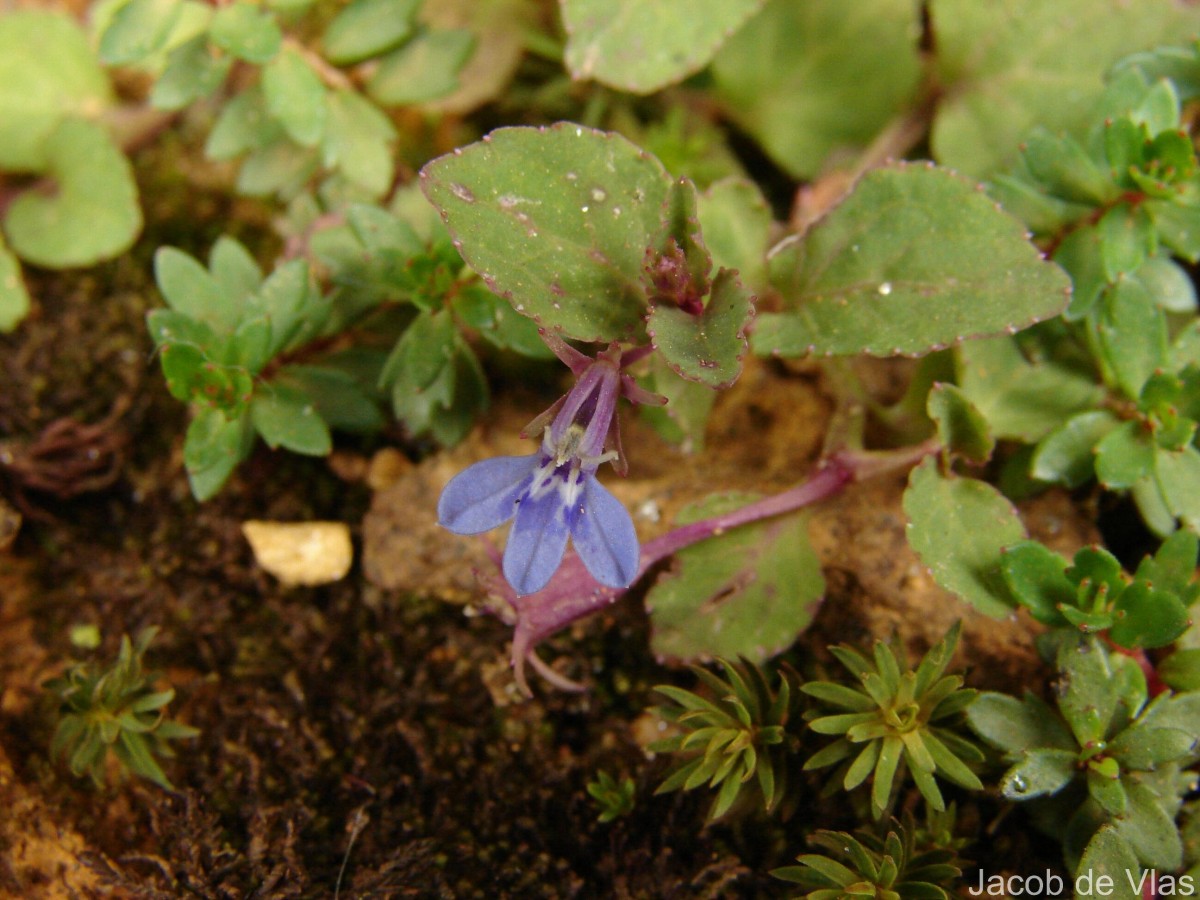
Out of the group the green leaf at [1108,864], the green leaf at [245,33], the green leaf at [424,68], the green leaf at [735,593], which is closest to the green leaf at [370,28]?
the green leaf at [424,68]

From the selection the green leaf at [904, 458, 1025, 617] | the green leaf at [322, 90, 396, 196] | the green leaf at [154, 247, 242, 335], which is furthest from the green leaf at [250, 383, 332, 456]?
the green leaf at [904, 458, 1025, 617]

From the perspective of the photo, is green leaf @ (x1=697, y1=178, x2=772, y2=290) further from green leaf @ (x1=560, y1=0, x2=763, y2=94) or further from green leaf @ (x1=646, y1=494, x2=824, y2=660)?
green leaf @ (x1=646, y1=494, x2=824, y2=660)

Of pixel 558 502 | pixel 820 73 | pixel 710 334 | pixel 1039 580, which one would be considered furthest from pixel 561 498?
pixel 820 73

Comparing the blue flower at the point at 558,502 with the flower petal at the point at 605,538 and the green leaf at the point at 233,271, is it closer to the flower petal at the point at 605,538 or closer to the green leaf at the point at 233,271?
the flower petal at the point at 605,538

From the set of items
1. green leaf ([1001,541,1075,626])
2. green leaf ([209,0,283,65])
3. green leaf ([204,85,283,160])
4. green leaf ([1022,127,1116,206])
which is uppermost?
green leaf ([209,0,283,65])

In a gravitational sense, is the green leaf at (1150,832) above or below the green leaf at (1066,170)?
below

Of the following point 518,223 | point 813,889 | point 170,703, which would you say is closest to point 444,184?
point 518,223

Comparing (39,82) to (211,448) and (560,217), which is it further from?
(560,217)
